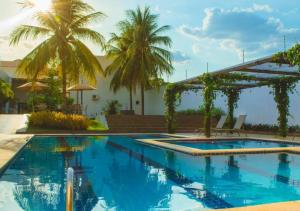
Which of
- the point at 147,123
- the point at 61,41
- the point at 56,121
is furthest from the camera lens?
the point at 147,123

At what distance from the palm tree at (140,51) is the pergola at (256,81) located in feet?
16.1

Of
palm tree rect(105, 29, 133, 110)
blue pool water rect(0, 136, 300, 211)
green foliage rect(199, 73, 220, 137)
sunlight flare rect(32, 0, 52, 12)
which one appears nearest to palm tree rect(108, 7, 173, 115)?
palm tree rect(105, 29, 133, 110)

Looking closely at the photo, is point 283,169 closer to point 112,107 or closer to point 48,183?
point 48,183

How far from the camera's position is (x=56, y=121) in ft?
63.2

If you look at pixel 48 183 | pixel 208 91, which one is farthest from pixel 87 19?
pixel 48 183

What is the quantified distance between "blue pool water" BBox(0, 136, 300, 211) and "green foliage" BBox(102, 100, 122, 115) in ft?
53.1

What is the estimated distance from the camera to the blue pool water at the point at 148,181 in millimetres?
5590

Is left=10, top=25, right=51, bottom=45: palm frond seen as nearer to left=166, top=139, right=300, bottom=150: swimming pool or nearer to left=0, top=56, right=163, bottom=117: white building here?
left=0, top=56, right=163, bottom=117: white building

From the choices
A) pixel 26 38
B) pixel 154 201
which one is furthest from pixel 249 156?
pixel 26 38

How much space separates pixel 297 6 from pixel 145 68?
1338cm

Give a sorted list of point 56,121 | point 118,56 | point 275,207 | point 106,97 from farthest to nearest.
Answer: point 106,97 → point 118,56 → point 56,121 → point 275,207

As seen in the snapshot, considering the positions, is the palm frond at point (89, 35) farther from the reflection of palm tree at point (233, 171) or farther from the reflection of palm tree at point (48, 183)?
the reflection of palm tree at point (233, 171)

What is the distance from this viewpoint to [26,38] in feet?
64.2

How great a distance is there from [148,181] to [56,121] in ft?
42.8
